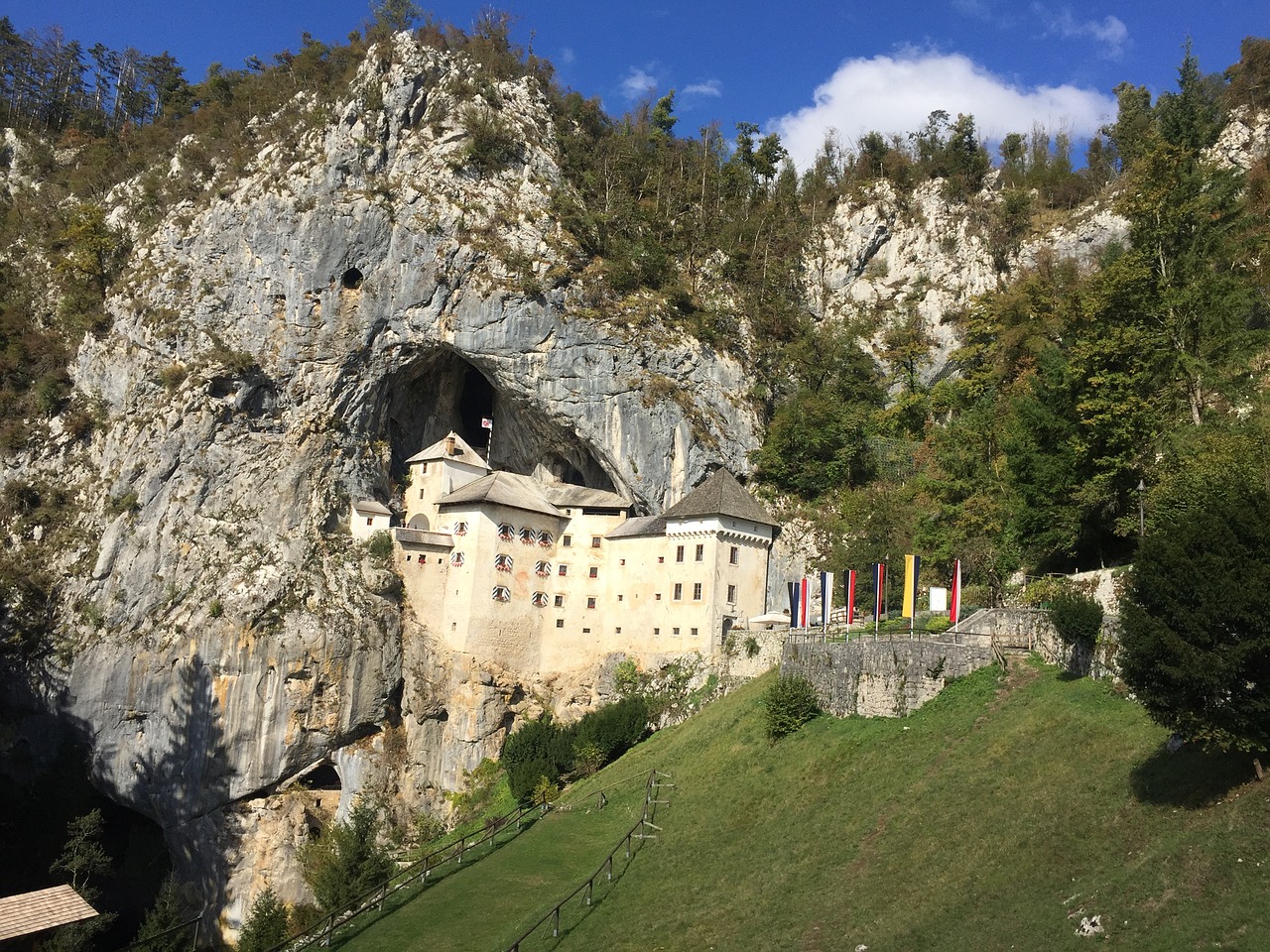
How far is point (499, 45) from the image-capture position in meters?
65.8

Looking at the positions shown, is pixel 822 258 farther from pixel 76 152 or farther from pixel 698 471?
pixel 76 152

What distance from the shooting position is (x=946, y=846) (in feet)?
67.1

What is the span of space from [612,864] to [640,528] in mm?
24203

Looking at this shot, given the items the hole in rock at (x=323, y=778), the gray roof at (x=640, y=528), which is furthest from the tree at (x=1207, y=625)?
the hole in rock at (x=323, y=778)

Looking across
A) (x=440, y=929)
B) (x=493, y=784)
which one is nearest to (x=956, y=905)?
(x=440, y=929)

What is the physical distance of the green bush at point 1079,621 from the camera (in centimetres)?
2550

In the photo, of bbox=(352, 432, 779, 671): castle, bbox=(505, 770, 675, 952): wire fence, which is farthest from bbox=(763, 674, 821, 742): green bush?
bbox=(352, 432, 779, 671): castle

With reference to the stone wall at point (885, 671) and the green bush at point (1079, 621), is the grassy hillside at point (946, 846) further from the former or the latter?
the green bush at point (1079, 621)

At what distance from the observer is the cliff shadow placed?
17938mm

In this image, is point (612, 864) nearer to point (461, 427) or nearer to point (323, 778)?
point (323, 778)

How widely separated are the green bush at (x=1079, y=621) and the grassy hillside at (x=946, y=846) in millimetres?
1310

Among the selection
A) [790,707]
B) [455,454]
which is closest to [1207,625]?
[790,707]

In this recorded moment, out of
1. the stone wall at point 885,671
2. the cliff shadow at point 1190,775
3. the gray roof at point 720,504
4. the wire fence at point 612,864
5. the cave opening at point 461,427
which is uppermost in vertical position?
the cave opening at point 461,427

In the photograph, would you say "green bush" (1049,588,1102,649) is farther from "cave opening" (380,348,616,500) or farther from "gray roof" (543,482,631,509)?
"cave opening" (380,348,616,500)
